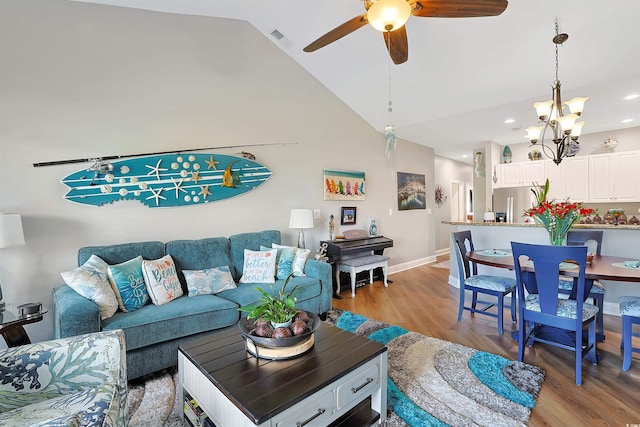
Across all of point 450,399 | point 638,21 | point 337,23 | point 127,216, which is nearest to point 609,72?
point 638,21

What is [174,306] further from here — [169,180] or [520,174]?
[520,174]

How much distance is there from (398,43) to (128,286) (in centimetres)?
286

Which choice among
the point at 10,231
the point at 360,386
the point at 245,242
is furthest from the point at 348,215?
the point at 10,231

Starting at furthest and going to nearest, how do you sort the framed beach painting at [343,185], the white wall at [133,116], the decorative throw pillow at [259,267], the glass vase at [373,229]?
the glass vase at [373,229] → the framed beach painting at [343,185] → the decorative throw pillow at [259,267] → the white wall at [133,116]

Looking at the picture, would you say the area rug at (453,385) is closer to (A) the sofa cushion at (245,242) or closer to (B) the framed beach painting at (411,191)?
(A) the sofa cushion at (245,242)

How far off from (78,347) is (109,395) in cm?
35

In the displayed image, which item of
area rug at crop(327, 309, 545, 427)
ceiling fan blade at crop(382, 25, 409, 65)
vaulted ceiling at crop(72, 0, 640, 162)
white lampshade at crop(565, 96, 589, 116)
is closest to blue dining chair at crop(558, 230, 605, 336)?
area rug at crop(327, 309, 545, 427)

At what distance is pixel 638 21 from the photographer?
258 centimetres

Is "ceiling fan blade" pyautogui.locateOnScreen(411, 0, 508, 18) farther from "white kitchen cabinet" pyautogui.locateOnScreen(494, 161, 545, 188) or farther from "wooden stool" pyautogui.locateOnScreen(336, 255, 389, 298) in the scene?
"white kitchen cabinet" pyautogui.locateOnScreen(494, 161, 545, 188)

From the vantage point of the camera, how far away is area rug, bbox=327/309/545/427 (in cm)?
173

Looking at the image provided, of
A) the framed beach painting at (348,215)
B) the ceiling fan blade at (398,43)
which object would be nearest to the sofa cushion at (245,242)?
the framed beach painting at (348,215)

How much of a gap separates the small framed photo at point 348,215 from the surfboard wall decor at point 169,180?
1487 millimetres

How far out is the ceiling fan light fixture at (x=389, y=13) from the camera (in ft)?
5.47

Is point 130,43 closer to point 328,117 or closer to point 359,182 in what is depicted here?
point 328,117
